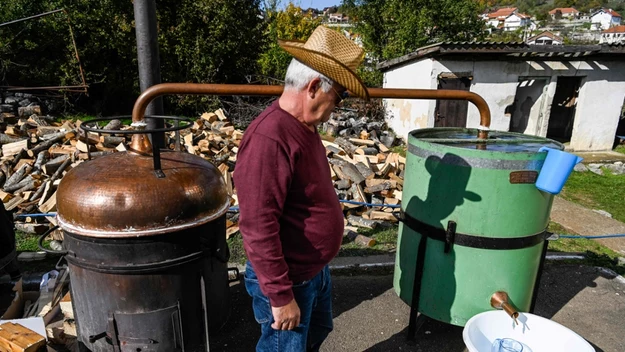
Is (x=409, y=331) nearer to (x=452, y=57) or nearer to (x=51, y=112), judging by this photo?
(x=452, y=57)

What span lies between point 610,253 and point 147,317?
5618 mm

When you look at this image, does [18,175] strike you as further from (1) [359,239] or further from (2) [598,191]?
(2) [598,191]

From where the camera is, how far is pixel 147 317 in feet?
7.97

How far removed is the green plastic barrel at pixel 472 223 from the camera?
8.30 ft

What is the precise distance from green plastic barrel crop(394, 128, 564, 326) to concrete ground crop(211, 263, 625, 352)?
453 millimetres

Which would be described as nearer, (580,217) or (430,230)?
(430,230)

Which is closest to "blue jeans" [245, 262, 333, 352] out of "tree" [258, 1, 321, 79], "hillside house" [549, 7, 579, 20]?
"tree" [258, 1, 321, 79]

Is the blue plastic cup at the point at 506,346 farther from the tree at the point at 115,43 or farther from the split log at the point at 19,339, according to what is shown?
the tree at the point at 115,43

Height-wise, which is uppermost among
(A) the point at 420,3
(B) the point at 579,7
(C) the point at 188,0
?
(B) the point at 579,7

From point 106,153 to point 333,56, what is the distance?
14.1 ft

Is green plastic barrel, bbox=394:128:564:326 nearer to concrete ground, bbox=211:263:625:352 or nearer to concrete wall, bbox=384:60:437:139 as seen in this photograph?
concrete ground, bbox=211:263:625:352

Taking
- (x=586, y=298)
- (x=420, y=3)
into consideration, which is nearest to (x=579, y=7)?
(x=420, y=3)

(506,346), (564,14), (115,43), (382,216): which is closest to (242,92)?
(506,346)

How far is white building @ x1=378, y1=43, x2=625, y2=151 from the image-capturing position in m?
11.2
